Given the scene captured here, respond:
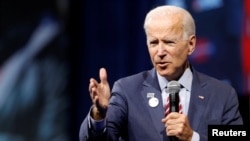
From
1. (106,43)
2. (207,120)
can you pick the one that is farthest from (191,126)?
(106,43)

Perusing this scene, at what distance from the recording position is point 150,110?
180 cm

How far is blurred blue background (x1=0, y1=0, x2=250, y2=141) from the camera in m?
3.56

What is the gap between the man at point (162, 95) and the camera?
1772 mm

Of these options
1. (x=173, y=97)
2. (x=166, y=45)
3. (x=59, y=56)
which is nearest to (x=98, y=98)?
(x=173, y=97)

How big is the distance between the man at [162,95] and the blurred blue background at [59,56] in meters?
1.60

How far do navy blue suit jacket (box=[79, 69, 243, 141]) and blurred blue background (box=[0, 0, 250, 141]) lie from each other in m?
1.61

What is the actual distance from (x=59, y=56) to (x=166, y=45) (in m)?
1.93

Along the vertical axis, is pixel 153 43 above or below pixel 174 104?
above

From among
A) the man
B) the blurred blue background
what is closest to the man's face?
the man

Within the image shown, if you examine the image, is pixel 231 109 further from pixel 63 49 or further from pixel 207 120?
pixel 63 49

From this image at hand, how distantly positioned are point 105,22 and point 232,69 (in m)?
0.82

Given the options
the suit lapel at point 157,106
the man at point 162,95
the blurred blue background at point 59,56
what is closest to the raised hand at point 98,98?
the man at point 162,95

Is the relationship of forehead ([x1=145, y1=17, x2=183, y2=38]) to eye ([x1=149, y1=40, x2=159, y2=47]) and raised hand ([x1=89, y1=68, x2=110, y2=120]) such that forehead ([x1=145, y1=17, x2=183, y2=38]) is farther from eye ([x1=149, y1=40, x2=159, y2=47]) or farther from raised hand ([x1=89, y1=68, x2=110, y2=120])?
raised hand ([x1=89, y1=68, x2=110, y2=120])

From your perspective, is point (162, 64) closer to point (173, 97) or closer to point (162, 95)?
point (162, 95)
